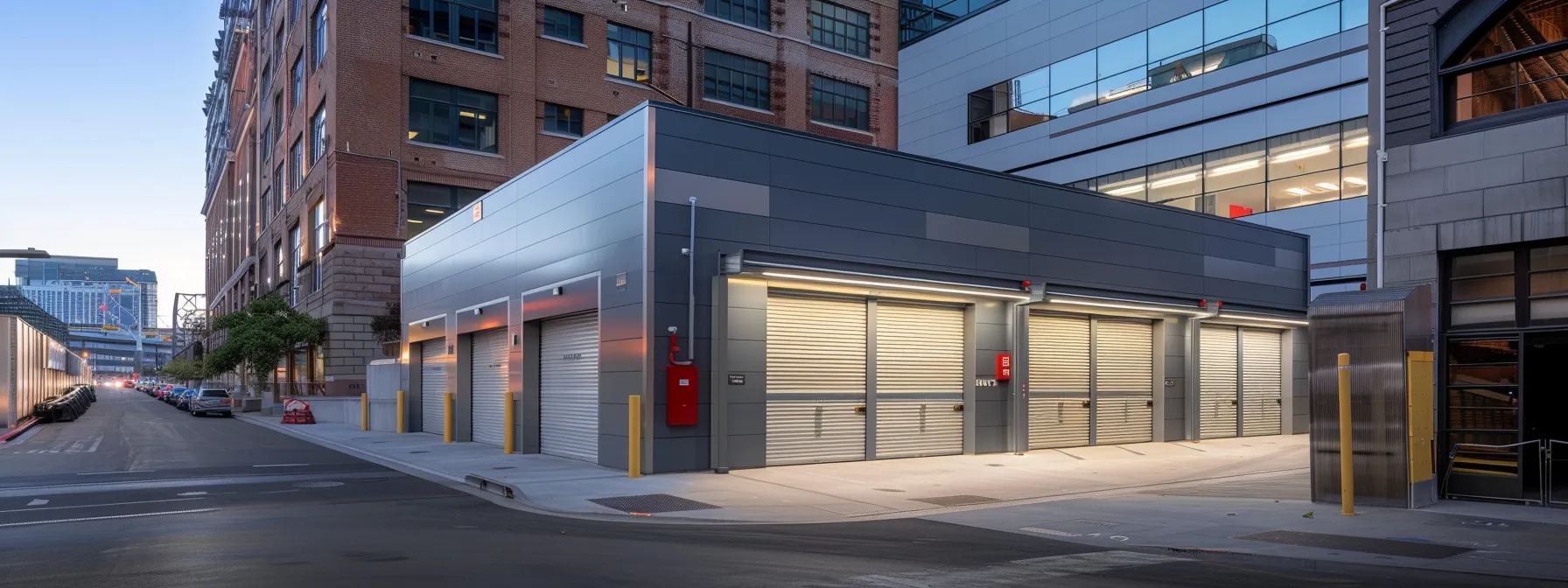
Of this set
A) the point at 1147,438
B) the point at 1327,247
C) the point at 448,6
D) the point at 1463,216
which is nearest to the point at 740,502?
the point at 1463,216

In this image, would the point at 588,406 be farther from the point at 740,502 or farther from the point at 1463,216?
the point at 1463,216

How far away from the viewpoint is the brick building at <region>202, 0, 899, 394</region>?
153ft

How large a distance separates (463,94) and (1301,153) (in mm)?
35279

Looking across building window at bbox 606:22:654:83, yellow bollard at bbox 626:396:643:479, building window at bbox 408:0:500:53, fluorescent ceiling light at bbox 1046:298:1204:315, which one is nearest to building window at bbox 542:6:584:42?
building window at bbox 606:22:654:83

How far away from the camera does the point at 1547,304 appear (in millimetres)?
13164

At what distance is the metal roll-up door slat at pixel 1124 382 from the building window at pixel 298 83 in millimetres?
45669

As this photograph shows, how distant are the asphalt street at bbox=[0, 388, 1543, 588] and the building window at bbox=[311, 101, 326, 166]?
3478 cm

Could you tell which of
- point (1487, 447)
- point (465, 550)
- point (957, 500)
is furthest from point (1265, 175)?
point (465, 550)

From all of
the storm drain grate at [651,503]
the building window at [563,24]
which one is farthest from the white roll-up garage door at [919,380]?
the building window at [563,24]

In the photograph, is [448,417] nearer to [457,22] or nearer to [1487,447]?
[1487,447]

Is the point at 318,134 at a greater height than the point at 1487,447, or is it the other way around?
the point at 318,134

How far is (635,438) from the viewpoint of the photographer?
1825 centimetres

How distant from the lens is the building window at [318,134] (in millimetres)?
49500

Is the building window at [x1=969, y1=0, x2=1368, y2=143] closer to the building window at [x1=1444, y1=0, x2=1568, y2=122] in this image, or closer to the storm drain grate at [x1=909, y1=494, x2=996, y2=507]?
the building window at [x1=1444, y1=0, x2=1568, y2=122]
